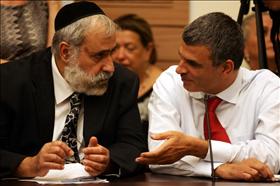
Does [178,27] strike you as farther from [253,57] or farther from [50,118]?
[50,118]

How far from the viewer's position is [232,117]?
2.55 metres

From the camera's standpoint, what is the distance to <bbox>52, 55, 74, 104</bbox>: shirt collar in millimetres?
2512

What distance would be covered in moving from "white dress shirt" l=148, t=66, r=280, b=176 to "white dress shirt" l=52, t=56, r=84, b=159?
272 mm

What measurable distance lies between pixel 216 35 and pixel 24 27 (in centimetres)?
123

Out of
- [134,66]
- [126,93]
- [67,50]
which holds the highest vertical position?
[67,50]

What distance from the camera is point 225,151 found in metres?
2.41

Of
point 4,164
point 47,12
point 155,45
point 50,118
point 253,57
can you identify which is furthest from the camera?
point 155,45

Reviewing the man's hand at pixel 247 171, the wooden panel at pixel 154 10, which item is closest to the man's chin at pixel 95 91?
the man's hand at pixel 247 171

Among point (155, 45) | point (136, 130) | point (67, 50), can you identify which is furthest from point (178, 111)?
point (155, 45)

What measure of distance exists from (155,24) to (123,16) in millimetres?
367

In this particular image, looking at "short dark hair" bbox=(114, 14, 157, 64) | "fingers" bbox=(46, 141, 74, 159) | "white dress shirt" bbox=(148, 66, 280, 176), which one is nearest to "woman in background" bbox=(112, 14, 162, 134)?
"short dark hair" bbox=(114, 14, 157, 64)

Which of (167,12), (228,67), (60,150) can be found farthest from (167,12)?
(60,150)

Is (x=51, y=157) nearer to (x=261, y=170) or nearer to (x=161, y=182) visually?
(x=161, y=182)

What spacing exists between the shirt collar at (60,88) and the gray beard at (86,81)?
19 mm
